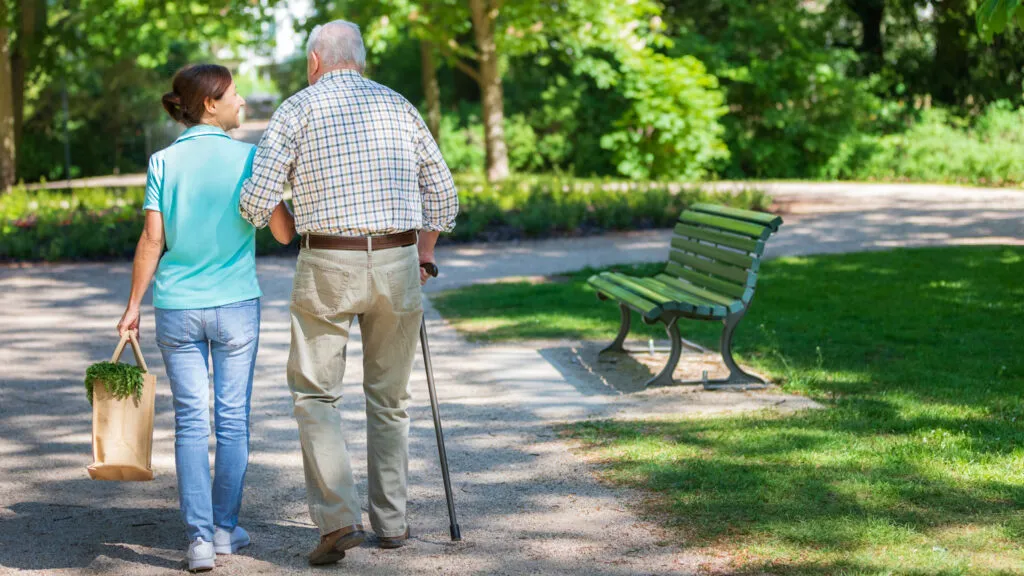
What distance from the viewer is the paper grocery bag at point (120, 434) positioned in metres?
4.14

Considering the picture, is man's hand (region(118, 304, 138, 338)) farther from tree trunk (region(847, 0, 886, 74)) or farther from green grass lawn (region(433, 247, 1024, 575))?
tree trunk (region(847, 0, 886, 74))

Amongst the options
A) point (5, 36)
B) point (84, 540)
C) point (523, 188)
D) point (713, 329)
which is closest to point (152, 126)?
point (5, 36)

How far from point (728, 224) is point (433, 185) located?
347 centimetres

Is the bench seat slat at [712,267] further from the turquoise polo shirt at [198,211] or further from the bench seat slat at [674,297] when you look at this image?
the turquoise polo shirt at [198,211]

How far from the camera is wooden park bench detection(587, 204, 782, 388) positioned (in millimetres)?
6875

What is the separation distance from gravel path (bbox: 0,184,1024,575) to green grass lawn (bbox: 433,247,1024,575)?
27 cm

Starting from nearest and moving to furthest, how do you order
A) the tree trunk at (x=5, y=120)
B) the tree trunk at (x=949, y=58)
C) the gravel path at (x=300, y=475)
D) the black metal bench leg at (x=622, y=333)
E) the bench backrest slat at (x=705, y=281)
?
the gravel path at (x=300, y=475)
the bench backrest slat at (x=705, y=281)
the black metal bench leg at (x=622, y=333)
the tree trunk at (x=5, y=120)
the tree trunk at (x=949, y=58)

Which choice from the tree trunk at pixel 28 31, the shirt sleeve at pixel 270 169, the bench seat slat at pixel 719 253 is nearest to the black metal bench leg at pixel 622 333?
the bench seat slat at pixel 719 253

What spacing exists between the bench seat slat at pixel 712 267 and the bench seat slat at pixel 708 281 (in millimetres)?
36

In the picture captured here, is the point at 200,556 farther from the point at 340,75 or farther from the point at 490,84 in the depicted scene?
the point at 490,84

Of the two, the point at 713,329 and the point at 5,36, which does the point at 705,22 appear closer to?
the point at 5,36

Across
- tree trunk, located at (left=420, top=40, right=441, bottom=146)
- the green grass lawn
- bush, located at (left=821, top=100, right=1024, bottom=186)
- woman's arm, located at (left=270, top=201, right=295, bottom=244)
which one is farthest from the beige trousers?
tree trunk, located at (left=420, top=40, right=441, bottom=146)

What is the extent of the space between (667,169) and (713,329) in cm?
1558

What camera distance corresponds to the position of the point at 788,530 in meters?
4.36
